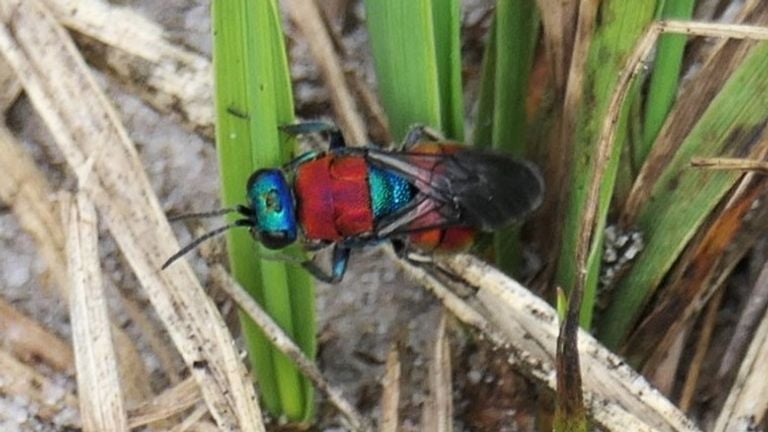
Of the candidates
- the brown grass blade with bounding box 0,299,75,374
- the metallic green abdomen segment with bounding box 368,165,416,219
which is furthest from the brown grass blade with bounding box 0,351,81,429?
the metallic green abdomen segment with bounding box 368,165,416,219

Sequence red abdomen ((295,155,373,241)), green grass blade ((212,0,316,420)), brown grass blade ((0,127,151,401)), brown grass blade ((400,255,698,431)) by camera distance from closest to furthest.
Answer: green grass blade ((212,0,316,420)) → brown grass blade ((400,255,698,431)) → red abdomen ((295,155,373,241)) → brown grass blade ((0,127,151,401))

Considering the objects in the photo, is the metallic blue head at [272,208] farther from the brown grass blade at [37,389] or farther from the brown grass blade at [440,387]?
the brown grass blade at [37,389]

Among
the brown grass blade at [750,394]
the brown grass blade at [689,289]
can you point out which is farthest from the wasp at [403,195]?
the brown grass blade at [750,394]

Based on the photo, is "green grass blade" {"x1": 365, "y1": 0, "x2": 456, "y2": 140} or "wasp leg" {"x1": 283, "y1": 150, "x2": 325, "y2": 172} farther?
"wasp leg" {"x1": 283, "y1": 150, "x2": 325, "y2": 172}

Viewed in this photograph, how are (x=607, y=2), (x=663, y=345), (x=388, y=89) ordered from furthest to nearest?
(x=663, y=345) < (x=388, y=89) < (x=607, y=2)

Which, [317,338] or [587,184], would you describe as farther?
[317,338]

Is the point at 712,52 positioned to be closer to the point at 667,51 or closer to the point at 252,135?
the point at 667,51

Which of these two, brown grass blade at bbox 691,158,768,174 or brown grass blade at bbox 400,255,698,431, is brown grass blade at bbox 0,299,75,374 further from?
brown grass blade at bbox 691,158,768,174

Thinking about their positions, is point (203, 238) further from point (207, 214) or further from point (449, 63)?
point (449, 63)

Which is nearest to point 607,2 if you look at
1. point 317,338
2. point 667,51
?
point 667,51
